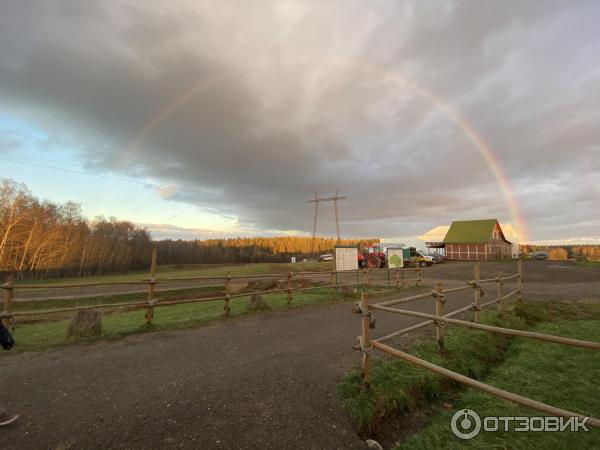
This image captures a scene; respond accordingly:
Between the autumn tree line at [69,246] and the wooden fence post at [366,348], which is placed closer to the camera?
the wooden fence post at [366,348]

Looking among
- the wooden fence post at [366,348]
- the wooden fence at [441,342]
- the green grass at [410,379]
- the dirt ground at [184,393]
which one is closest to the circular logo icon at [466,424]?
the green grass at [410,379]

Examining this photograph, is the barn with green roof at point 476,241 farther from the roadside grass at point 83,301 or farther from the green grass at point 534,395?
the green grass at point 534,395

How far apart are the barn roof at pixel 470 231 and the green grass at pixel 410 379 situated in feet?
155

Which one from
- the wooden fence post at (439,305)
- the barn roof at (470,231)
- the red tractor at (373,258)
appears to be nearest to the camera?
the wooden fence post at (439,305)

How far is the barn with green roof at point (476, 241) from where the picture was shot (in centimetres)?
4600

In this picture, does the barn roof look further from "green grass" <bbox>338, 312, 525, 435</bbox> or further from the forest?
"green grass" <bbox>338, 312, 525, 435</bbox>

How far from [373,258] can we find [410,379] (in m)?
30.8

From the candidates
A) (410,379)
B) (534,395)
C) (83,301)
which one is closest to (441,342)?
(534,395)

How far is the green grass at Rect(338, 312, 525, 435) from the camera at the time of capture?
3.71m

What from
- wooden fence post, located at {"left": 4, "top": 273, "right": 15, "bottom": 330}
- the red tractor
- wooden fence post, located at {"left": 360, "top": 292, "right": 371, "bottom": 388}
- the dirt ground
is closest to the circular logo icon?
wooden fence post, located at {"left": 360, "top": 292, "right": 371, "bottom": 388}

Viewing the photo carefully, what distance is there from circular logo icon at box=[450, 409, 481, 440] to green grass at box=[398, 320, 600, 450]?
8 cm

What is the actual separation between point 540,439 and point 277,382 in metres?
3.32

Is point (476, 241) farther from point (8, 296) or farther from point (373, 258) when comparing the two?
point (8, 296)

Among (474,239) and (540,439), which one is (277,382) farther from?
(474,239)
